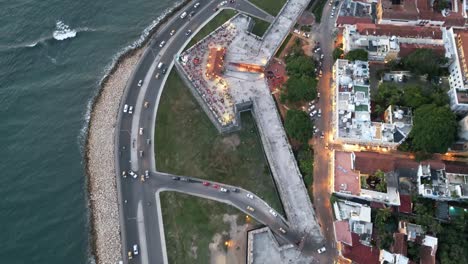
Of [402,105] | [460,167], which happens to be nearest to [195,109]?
[402,105]

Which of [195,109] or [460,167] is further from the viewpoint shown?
[195,109]

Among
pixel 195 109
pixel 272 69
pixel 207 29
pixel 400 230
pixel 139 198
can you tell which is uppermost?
pixel 207 29

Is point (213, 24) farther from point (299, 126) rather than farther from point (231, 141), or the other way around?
point (299, 126)

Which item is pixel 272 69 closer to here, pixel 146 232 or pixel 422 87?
pixel 422 87

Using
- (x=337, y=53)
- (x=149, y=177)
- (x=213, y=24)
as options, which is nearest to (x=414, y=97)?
(x=337, y=53)

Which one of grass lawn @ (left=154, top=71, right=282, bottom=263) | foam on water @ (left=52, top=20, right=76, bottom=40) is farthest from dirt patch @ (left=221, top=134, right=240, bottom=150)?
foam on water @ (left=52, top=20, right=76, bottom=40)
